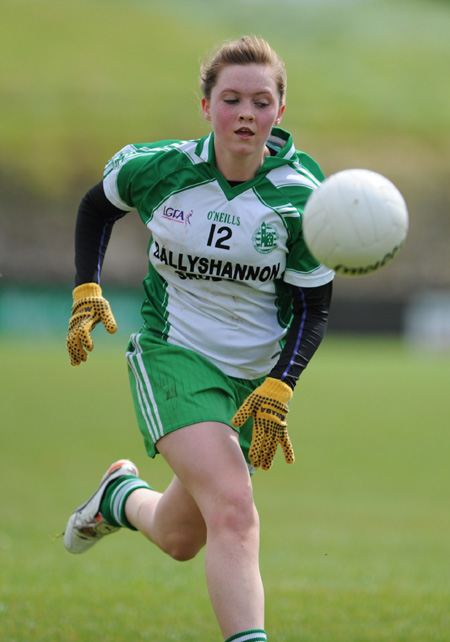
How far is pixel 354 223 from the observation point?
141 inches

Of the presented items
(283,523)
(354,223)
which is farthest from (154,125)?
(354,223)

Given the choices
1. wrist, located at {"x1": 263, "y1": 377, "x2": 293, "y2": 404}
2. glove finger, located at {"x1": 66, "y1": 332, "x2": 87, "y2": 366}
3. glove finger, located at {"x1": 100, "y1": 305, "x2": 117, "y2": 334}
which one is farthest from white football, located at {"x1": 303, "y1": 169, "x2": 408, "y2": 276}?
glove finger, located at {"x1": 66, "y1": 332, "x2": 87, "y2": 366}

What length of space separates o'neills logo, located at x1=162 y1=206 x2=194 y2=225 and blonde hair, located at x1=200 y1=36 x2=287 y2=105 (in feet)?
1.60

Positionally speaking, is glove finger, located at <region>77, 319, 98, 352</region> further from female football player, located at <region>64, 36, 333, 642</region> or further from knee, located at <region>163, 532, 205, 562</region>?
knee, located at <region>163, 532, 205, 562</region>

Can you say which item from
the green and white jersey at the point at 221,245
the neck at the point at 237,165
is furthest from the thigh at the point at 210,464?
the neck at the point at 237,165

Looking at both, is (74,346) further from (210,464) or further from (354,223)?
(354,223)

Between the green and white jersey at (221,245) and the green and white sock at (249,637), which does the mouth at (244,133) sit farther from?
the green and white sock at (249,637)

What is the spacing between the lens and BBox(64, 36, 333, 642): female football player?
385 cm

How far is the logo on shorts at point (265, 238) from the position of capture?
400 cm

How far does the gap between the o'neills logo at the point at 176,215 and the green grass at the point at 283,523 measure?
1.99 m

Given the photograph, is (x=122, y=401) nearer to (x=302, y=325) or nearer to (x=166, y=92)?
(x=302, y=325)

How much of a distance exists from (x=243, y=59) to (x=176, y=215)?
0.69 m

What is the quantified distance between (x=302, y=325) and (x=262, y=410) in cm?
42

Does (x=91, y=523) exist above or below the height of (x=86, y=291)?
below
